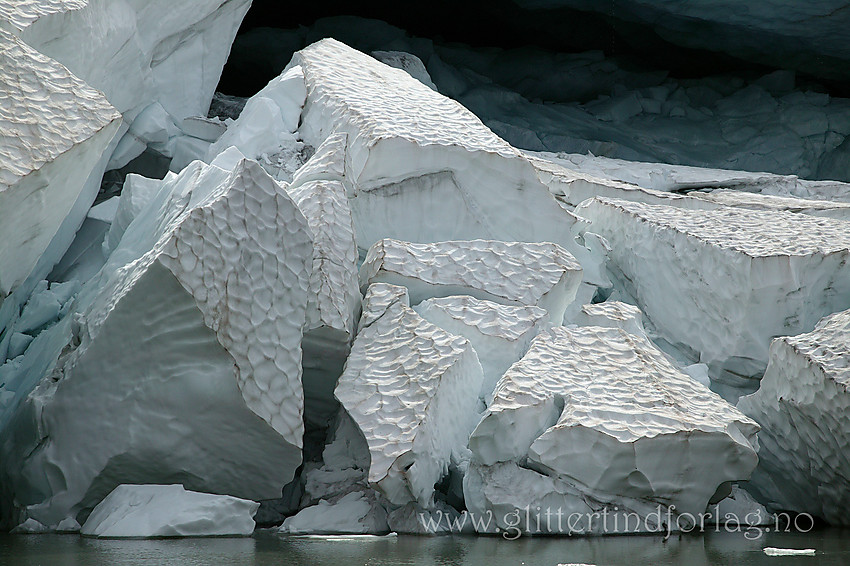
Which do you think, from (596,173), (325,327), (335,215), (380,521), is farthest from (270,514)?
(596,173)

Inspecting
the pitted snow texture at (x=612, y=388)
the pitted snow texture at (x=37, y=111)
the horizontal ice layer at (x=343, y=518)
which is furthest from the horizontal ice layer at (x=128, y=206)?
the pitted snow texture at (x=612, y=388)

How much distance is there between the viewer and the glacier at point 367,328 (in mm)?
1966

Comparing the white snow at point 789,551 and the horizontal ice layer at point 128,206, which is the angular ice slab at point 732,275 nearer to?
the white snow at point 789,551

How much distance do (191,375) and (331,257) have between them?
1.81ft

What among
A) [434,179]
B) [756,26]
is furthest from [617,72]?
[434,179]

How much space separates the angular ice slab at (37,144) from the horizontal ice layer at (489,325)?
940mm

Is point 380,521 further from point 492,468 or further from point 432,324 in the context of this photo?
point 432,324

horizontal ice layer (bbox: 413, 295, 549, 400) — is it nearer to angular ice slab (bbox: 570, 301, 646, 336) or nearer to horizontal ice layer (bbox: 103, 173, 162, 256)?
angular ice slab (bbox: 570, 301, 646, 336)

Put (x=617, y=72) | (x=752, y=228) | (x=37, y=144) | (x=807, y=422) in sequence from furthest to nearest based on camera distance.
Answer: (x=617, y=72)
(x=752, y=228)
(x=807, y=422)
(x=37, y=144)

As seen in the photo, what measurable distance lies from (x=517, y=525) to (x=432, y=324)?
583 mm

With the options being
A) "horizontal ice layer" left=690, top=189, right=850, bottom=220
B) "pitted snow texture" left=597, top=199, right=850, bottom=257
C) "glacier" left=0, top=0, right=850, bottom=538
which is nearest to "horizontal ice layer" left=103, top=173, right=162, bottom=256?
"glacier" left=0, top=0, right=850, bottom=538

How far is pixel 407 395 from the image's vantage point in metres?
2.08

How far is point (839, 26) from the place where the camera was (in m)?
5.28

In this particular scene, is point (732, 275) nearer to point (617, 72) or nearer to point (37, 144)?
point (37, 144)
